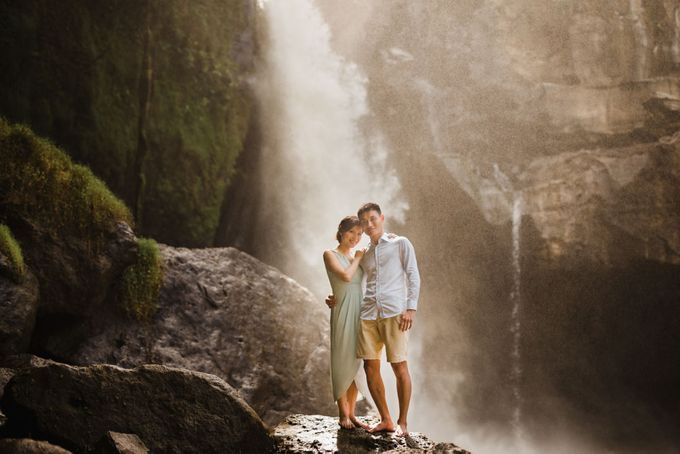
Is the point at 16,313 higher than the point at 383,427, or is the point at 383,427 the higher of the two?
the point at 16,313

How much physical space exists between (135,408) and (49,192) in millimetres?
4117

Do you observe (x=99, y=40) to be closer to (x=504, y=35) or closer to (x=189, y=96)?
(x=189, y=96)

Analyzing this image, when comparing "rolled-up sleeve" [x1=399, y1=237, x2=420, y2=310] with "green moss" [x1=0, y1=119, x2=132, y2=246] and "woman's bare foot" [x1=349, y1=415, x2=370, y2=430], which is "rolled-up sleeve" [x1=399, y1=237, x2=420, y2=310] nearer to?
"woman's bare foot" [x1=349, y1=415, x2=370, y2=430]

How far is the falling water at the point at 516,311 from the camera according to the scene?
13.3m

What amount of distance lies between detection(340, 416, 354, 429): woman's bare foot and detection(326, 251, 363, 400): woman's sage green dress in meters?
0.17

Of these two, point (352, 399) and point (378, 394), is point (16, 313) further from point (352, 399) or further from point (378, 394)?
point (378, 394)

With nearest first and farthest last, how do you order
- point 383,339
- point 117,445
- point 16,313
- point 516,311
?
1. point 117,445
2. point 383,339
3. point 16,313
4. point 516,311

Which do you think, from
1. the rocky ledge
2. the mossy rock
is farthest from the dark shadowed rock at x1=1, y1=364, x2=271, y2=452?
the mossy rock

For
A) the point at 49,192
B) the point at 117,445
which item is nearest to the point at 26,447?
the point at 117,445

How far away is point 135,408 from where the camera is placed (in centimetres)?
418

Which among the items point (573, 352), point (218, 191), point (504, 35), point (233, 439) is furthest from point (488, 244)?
point (233, 439)

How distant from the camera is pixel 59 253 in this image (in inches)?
278

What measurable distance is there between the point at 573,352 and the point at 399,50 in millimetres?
8817

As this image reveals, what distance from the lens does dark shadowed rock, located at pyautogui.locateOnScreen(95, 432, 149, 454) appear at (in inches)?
144
